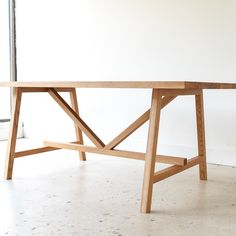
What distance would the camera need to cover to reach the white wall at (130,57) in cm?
230

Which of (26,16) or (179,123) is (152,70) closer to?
(179,123)

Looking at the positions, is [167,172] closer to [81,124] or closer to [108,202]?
[108,202]

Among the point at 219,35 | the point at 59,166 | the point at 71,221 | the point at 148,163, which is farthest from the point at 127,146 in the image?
the point at 71,221

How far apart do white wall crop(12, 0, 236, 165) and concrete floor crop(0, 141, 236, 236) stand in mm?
429

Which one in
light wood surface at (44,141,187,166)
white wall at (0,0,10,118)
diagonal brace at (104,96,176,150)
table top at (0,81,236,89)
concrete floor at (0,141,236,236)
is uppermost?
white wall at (0,0,10,118)

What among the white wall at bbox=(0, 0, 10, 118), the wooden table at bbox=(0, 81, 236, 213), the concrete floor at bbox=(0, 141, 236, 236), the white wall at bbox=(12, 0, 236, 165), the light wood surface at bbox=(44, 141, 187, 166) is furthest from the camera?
the white wall at bbox=(0, 0, 10, 118)

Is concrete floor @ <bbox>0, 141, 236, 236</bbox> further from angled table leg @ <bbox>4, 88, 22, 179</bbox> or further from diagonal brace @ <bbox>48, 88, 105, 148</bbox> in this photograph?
diagonal brace @ <bbox>48, 88, 105, 148</bbox>

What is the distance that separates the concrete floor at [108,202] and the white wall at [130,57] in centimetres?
43

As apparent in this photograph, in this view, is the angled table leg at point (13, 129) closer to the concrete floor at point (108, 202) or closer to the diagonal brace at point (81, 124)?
the concrete floor at point (108, 202)

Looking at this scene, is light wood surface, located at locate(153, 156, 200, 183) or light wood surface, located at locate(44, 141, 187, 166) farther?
light wood surface, located at locate(44, 141, 187, 166)

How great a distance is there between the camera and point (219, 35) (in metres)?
2.27

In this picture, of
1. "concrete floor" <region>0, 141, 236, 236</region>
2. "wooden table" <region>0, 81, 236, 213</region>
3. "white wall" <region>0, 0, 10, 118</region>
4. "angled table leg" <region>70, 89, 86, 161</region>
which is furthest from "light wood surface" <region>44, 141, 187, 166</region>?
"white wall" <region>0, 0, 10, 118</region>

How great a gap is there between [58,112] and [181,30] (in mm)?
1382

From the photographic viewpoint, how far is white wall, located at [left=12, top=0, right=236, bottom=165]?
2305 millimetres
